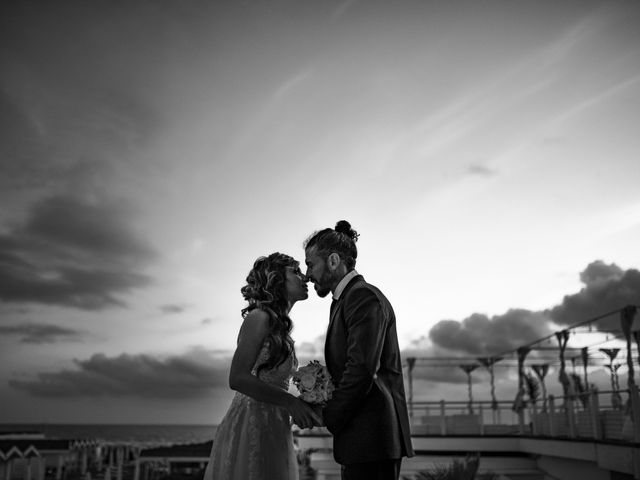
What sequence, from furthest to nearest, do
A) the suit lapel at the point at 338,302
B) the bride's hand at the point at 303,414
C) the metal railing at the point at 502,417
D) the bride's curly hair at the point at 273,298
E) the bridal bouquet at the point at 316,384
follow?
1. the metal railing at the point at 502,417
2. the bride's curly hair at the point at 273,298
3. the bride's hand at the point at 303,414
4. the bridal bouquet at the point at 316,384
5. the suit lapel at the point at 338,302

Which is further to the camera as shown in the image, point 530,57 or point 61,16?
point 61,16

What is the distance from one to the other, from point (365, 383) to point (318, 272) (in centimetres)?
63

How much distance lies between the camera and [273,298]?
12.1ft

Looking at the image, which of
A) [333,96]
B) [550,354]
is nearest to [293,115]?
[333,96]

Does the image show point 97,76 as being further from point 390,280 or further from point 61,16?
point 390,280

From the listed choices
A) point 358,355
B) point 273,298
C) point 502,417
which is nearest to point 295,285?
point 273,298

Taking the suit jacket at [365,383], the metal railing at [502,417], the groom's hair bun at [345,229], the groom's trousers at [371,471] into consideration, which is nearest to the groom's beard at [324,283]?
the suit jacket at [365,383]

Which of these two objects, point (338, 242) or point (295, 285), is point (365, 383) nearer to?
point (338, 242)

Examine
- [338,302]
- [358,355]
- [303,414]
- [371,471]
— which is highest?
[338,302]

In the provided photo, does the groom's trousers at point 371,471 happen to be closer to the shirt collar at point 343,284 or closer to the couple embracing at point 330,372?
the couple embracing at point 330,372

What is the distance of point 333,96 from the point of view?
12.4 meters

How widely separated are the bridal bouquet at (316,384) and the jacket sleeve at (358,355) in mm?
198

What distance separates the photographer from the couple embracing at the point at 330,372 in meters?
2.81

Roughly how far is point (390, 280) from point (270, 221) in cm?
478
